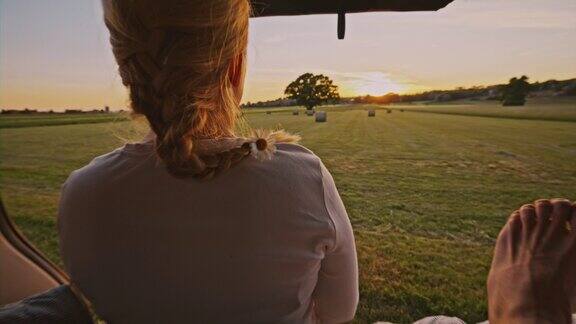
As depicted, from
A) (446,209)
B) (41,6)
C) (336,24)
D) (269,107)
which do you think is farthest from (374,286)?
(41,6)

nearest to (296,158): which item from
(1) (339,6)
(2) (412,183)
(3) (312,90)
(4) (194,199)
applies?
(4) (194,199)

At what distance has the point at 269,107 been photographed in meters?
1.76

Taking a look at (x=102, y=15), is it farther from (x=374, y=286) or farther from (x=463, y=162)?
(x=463, y=162)

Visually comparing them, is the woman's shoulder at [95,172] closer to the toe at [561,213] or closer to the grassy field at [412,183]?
the grassy field at [412,183]

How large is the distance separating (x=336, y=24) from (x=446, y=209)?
2.21 m

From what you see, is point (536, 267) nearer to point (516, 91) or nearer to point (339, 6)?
point (339, 6)

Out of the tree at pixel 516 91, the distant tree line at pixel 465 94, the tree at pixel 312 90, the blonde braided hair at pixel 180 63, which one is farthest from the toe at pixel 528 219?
the tree at pixel 516 91

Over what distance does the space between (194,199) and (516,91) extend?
6.29 ft

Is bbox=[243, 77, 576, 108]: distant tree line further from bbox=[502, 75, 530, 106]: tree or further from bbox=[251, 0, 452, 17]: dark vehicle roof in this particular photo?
bbox=[251, 0, 452, 17]: dark vehicle roof

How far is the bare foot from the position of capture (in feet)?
2.47

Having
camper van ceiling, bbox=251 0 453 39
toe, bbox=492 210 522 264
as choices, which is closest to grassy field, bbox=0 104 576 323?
camper van ceiling, bbox=251 0 453 39

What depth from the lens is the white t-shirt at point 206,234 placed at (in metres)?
0.57

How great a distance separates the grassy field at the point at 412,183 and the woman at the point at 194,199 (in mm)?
141

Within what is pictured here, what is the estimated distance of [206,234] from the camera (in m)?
0.57
